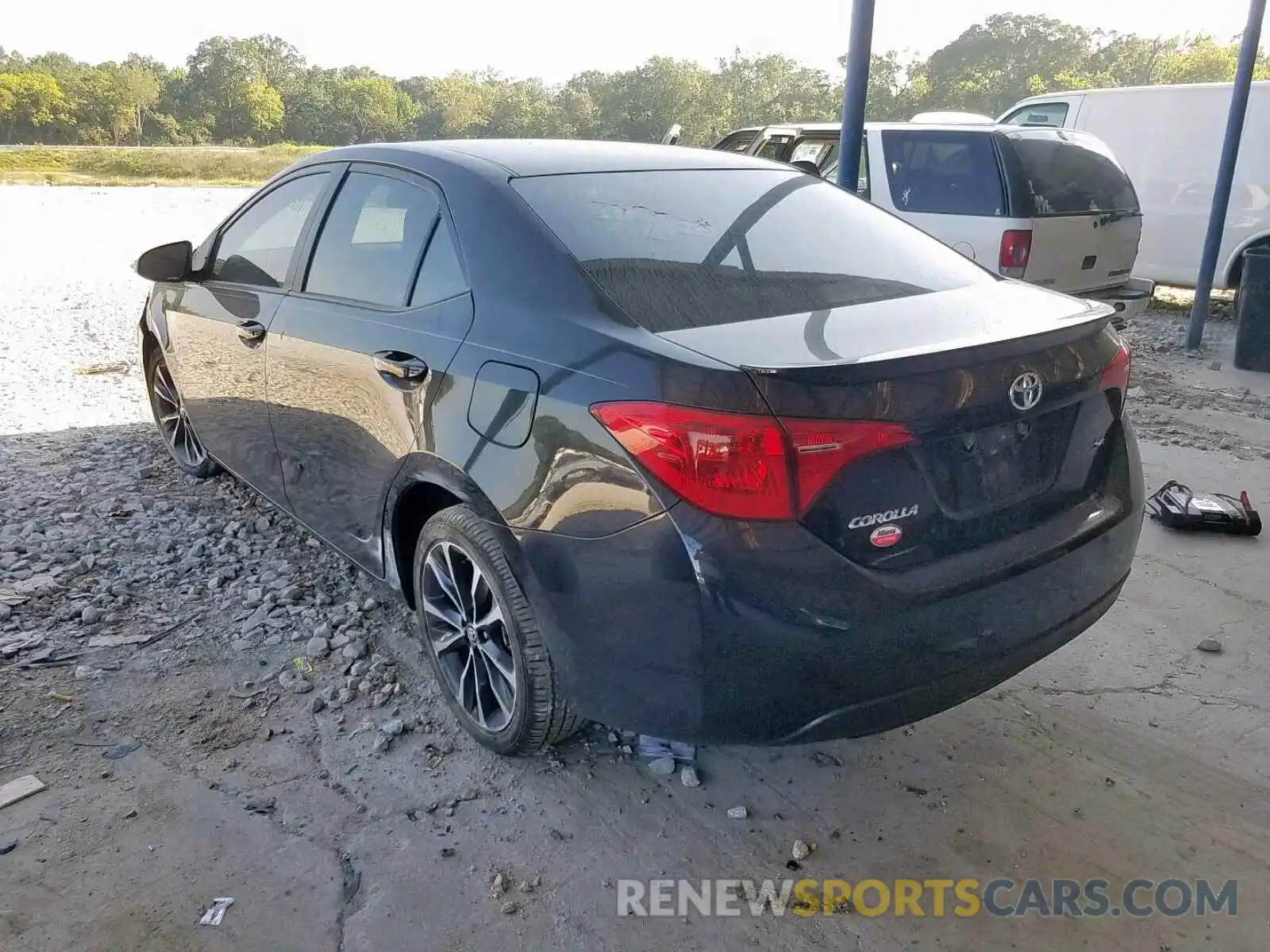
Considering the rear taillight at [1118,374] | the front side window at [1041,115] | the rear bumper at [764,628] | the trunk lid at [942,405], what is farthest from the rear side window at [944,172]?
the rear bumper at [764,628]

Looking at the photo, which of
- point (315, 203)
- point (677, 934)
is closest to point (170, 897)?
point (677, 934)

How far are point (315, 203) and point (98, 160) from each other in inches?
2130

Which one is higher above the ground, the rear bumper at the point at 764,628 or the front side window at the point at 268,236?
the front side window at the point at 268,236

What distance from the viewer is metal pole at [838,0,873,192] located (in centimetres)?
473

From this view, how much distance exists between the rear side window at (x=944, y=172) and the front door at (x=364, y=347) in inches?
194

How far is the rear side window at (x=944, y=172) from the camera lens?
6656 mm

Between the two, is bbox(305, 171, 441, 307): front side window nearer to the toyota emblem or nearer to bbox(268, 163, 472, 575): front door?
bbox(268, 163, 472, 575): front door

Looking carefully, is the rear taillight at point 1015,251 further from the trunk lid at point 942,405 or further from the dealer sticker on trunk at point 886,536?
the dealer sticker on trunk at point 886,536

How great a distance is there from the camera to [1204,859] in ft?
7.61

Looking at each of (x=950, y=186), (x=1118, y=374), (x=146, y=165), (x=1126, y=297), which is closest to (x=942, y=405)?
(x=1118, y=374)

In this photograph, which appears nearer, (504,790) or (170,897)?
(170,897)

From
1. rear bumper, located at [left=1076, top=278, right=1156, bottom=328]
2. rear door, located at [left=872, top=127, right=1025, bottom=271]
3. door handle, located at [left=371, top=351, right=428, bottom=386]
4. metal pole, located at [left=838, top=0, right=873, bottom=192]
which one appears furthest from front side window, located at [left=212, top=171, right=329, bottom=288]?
rear bumper, located at [left=1076, top=278, right=1156, bottom=328]

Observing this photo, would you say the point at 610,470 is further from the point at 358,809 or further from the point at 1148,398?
the point at 1148,398

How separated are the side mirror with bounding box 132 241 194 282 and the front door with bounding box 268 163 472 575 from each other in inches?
42.8
